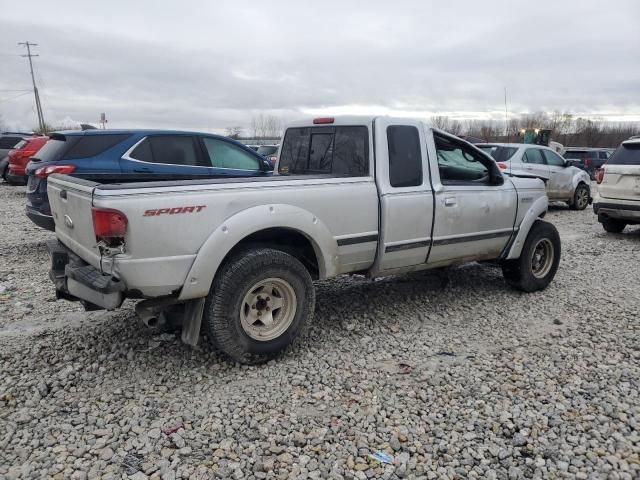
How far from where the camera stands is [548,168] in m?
13.1

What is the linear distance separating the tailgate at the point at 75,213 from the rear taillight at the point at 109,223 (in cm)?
14

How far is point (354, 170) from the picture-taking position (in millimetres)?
4578

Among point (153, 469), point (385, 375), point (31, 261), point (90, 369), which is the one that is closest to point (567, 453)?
point (385, 375)

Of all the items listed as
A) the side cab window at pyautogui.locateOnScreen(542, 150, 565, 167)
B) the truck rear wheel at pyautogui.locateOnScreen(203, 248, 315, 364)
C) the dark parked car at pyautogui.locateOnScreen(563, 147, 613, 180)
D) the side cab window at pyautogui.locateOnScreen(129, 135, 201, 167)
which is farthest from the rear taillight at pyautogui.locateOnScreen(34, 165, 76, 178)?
the dark parked car at pyautogui.locateOnScreen(563, 147, 613, 180)

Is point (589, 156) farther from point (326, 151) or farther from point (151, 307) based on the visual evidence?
point (151, 307)

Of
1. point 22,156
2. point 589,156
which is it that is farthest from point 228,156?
point 589,156

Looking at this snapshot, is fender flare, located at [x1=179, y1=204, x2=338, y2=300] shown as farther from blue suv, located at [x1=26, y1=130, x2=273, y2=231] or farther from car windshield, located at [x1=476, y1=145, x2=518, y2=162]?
car windshield, located at [x1=476, y1=145, x2=518, y2=162]

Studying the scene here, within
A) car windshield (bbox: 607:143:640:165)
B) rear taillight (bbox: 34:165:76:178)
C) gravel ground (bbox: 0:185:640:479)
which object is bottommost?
gravel ground (bbox: 0:185:640:479)

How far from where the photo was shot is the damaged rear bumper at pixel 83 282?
11.0 ft

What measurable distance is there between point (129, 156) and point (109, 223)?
4476mm

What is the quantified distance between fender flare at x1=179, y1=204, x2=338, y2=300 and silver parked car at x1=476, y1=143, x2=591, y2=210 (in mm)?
9183

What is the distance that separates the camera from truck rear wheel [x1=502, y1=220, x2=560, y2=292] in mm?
5773

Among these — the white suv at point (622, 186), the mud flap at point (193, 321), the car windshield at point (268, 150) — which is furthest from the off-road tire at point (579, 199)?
the mud flap at point (193, 321)

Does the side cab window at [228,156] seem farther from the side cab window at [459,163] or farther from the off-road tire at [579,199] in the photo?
the off-road tire at [579,199]
